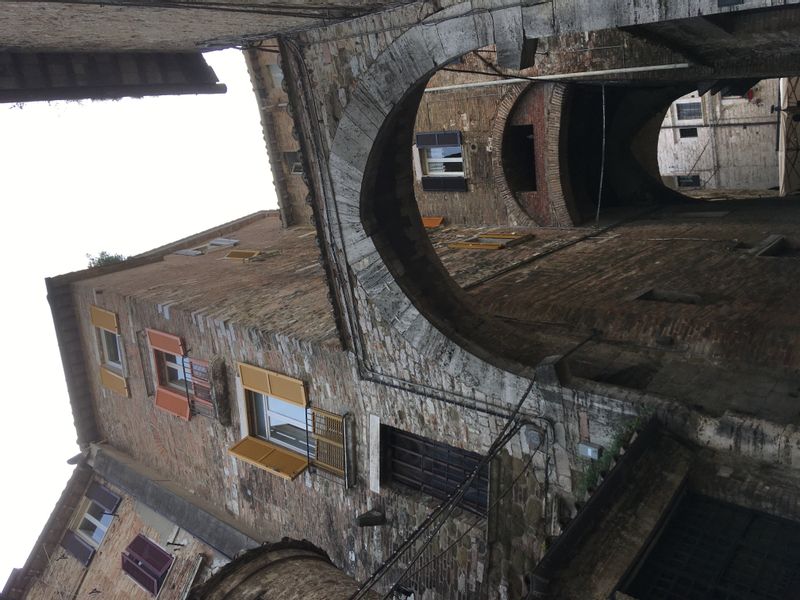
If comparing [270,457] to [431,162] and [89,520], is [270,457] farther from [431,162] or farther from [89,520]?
[431,162]

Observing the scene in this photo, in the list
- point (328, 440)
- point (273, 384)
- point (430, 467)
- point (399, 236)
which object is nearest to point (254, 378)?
point (273, 384)

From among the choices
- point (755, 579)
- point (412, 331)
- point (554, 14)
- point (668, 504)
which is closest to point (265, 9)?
point (554, 14)

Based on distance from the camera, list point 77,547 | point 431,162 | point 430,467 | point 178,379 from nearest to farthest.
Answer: point 430,467, point 178,379, point 77,547, point 431,162

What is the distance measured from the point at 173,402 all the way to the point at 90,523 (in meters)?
4.09

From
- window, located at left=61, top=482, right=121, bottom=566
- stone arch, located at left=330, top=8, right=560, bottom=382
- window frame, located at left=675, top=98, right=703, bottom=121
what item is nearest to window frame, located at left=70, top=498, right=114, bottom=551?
window, located at left=61, top=482, right=121, bottom=566

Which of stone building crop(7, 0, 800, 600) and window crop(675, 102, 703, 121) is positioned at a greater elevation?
window crop(675, 102, 703, 121)

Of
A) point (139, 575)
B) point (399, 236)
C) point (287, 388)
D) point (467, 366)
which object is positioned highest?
point (399, 236)

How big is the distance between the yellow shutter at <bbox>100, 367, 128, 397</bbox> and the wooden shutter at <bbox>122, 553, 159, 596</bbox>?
→ 9.44ft

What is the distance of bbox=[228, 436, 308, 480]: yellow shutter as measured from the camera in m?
9.91

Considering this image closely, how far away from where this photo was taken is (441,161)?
17.5 meters

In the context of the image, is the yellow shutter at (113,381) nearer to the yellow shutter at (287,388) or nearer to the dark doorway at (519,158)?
the yellow shutter at (287,388)

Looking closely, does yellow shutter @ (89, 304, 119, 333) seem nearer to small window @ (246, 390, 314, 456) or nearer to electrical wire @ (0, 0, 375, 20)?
small window @ (246, 390, 314, 456)

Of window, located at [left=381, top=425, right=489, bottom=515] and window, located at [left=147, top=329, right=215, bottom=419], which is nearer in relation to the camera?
window, located at [left=381, top=425, right=489, bottom=515]

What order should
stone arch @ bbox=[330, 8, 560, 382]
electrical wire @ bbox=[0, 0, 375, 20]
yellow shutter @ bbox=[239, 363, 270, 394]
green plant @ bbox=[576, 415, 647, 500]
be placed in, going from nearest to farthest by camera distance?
electrical wire @ bbox=[0, 0, 375, 20] < green plant @ bbox=[576, 415, 647, 500] < stone arch @ bbox=[330, 8, 560, 382] < yellow shutter @ bbox=[239, 363, 270, 394]
